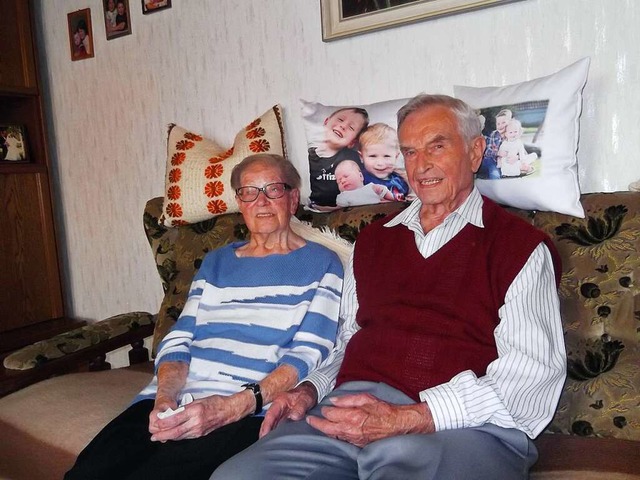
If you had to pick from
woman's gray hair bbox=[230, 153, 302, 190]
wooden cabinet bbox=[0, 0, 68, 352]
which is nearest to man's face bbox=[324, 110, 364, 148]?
woman's gray hair bbox=[230, 153, 302, 190]

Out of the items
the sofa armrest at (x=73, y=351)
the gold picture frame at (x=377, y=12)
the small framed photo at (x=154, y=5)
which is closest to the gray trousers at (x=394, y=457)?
the sofa armrest at (x=73, y=351)

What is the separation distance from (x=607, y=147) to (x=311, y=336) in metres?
1.07

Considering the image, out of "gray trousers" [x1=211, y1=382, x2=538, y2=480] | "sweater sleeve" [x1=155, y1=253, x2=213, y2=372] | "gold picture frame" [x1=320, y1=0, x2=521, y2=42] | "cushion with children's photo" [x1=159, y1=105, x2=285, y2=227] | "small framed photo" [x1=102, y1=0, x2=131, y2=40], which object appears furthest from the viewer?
"small framed photo" [x1=102, y1=0, x2=131, y2=40]

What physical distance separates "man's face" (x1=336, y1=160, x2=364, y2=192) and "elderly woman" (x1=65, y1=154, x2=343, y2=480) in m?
0.16

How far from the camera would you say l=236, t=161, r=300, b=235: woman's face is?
169cm

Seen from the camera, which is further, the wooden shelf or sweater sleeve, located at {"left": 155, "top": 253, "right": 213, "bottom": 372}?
the wooden shelf

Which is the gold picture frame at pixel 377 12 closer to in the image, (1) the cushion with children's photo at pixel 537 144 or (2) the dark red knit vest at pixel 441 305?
(1) the cushion with children's photo at pixel 537 144

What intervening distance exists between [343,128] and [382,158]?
0.19 m

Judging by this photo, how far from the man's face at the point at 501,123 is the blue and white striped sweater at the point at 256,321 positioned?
1.90ft

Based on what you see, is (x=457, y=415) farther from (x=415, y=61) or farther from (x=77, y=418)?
(x=415, y=61)

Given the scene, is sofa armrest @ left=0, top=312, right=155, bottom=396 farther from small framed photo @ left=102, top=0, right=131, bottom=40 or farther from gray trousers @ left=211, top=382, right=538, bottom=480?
small framed photo @ left=102, top=0, right=131, bottom=40

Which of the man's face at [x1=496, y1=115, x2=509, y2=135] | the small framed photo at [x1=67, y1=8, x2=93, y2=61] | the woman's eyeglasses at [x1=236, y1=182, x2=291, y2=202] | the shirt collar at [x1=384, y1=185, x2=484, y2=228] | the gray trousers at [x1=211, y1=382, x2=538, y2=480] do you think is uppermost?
the small framed photo at [x1=67, y1=8, x2=93, y2=61]

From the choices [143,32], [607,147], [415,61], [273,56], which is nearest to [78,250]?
[143,32]

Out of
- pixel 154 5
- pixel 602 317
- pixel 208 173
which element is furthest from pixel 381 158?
pixel 154 5
